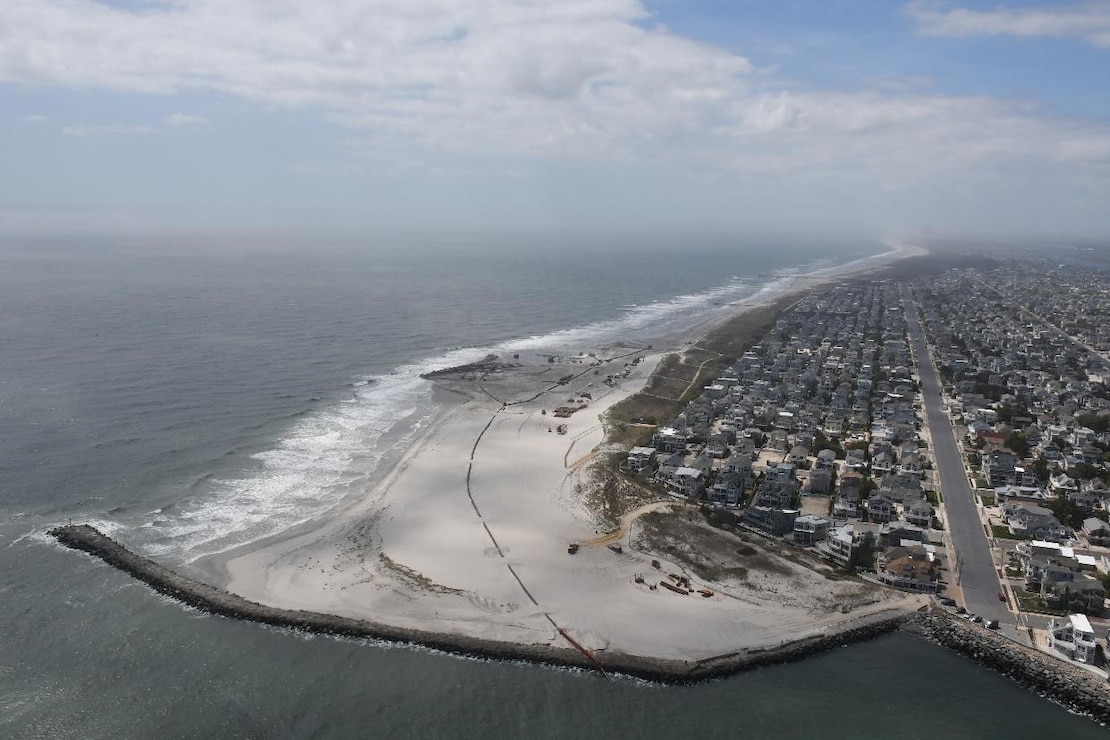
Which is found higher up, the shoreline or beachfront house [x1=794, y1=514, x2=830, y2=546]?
beachfront house [x1=794, y1=514, x2=830, y2=546]

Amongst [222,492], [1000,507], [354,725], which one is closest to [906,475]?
[1000,507]

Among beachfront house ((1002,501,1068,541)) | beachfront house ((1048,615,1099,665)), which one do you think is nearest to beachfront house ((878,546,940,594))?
beachfront house ((1048,615,1099,665))

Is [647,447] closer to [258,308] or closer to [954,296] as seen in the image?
[258,308]

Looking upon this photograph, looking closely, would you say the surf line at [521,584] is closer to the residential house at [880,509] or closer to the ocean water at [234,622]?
the ocean water at [234,622]

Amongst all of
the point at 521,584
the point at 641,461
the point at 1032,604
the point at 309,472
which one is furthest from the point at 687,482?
the point at 309,472

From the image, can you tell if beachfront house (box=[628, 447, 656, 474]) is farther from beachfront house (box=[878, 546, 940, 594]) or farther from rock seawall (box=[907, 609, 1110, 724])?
rock seawall (box=[907, 609, 1110, 724])

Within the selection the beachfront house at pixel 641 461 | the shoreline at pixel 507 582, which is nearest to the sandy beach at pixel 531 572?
the shoreline at pixel 507 582
